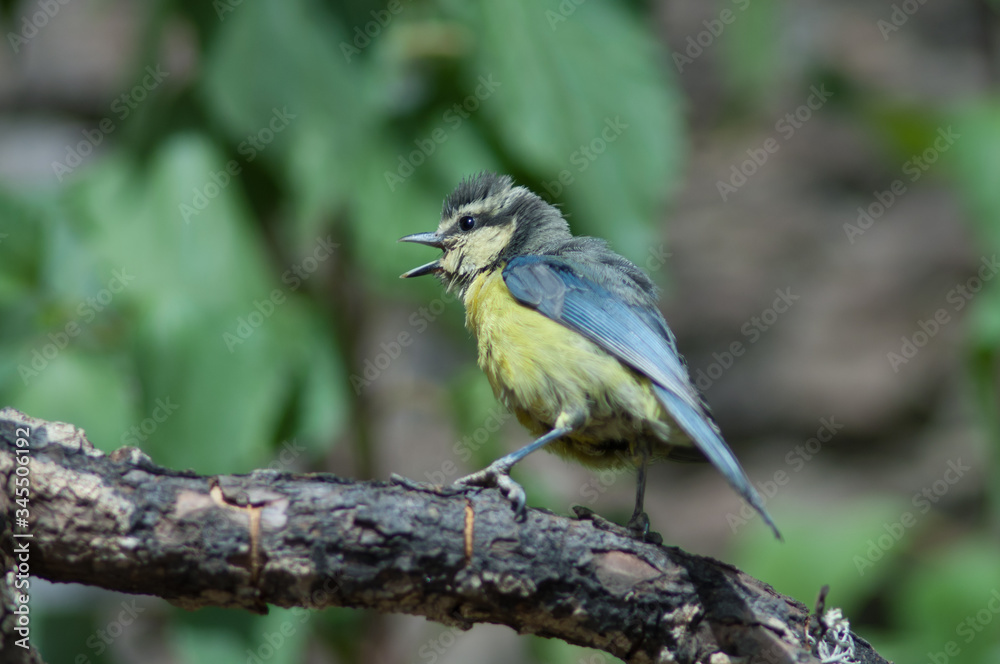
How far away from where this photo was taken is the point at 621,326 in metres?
2.45

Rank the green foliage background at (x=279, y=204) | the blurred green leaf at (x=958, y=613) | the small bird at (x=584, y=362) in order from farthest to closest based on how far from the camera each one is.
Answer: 1. the blurred green leaf at (x=958, y=613)
2. the green foliage background at (x=279, y=204)
3. the small bird at (x=584, y=362)

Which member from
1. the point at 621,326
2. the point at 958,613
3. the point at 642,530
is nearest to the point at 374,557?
the point at 642,530

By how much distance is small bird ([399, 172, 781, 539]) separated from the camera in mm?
2291

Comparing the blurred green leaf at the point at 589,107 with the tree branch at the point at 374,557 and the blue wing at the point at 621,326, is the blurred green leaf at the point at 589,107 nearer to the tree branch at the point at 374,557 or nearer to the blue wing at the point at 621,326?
the blue wing at the point at 621,326

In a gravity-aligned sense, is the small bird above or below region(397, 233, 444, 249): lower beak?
below

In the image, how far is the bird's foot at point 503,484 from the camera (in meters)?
2.05

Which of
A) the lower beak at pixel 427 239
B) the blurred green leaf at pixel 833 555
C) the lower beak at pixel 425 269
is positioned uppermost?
the lower beak at pixel 427 239

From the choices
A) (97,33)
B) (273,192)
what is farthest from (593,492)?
(97,33)

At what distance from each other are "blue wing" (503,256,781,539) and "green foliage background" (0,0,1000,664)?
0.35 m

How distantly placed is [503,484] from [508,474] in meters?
0.18

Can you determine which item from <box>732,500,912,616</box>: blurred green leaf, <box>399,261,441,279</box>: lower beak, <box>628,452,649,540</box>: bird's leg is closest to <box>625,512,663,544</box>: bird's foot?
<box>628,452,649,540</box>: bird's leg

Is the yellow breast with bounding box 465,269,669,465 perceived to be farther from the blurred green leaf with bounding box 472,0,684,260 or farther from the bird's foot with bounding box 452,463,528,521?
the blurred green leaf with bounding box 472,0,684,260

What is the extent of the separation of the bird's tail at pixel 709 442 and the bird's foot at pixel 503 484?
40 cm

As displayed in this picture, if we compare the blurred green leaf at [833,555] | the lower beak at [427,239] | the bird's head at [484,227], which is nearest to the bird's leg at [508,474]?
the bird's head at [484,227]
